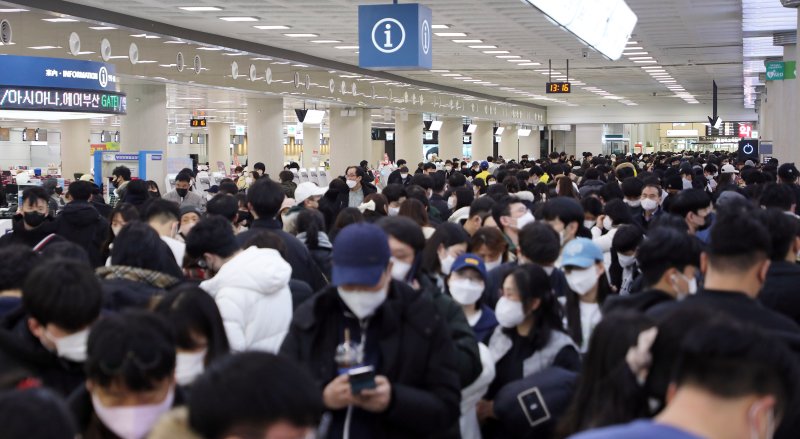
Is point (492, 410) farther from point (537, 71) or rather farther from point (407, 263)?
point (537, 71)

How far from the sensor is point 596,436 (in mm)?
1754

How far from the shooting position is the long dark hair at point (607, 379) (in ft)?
9.83

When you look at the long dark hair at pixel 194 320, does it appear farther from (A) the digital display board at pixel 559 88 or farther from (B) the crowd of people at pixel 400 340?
(A) the digital display board at pixel 559 88

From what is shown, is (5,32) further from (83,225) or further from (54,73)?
(83,225)

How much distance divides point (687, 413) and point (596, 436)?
33 cm

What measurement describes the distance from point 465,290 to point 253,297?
1016 mm

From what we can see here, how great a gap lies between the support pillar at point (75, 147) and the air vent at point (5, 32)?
15.5 m

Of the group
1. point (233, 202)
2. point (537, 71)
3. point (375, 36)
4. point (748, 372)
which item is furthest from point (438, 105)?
point (748, 372)

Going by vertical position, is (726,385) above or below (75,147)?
below

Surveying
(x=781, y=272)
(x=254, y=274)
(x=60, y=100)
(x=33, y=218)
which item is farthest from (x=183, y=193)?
(x=781, y=272)

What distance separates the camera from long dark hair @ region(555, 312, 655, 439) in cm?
299

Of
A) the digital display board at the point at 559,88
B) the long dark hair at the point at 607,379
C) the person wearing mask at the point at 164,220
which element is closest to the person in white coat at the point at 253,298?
the person wearing mask at the point at 164,220

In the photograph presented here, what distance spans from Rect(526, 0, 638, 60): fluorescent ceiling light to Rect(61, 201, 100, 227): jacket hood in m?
5.88

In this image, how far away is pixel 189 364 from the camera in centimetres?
377
